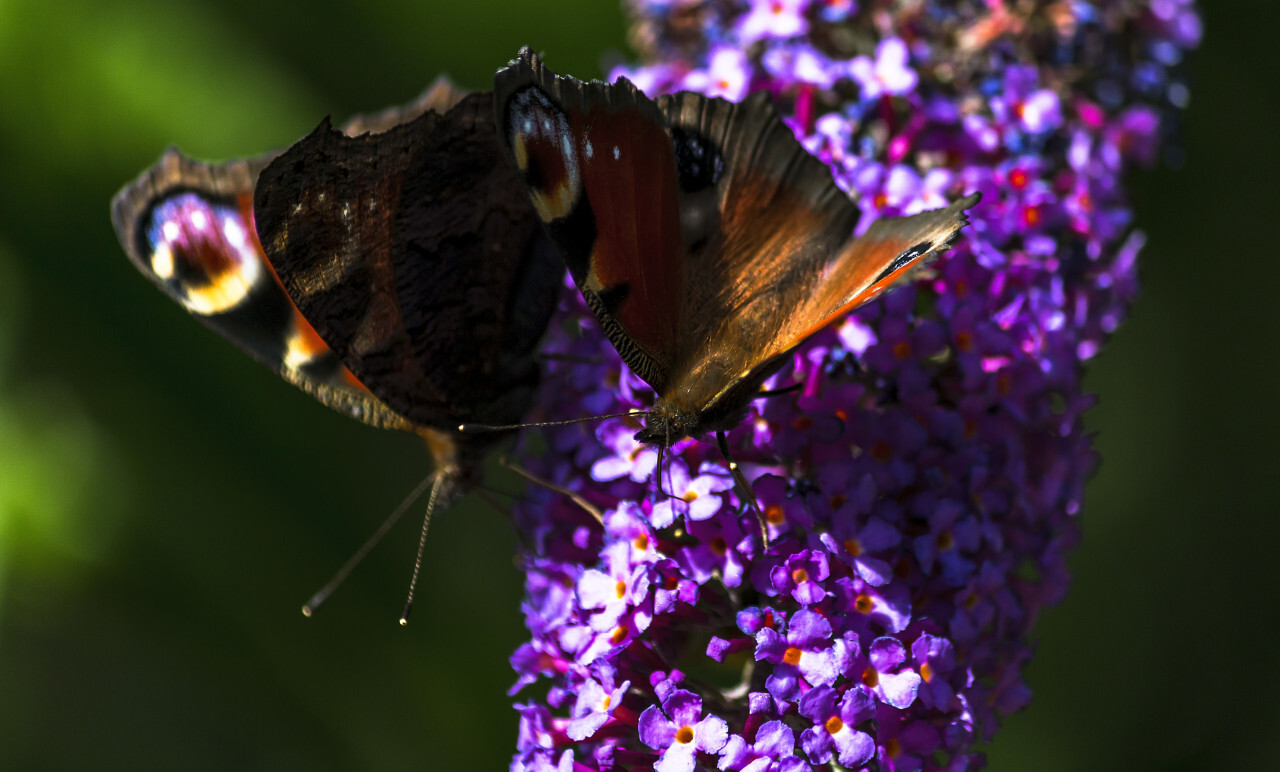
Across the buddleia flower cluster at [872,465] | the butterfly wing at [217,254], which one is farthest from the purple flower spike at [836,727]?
the butterfly wing at [217,254]

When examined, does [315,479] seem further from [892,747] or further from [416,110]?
[892,747]

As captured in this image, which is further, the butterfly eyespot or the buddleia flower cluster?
the butterfly eyespot

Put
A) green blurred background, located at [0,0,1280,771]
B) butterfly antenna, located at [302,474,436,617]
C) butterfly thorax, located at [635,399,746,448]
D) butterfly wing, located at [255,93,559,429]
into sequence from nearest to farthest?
butterfly thorax, located at [635,399,746,448] < butterfly wing, located at [255,93,559,429] < butterfly antenna, located at [302,474,436,617] < green blurred background, located at [0,0,1280,771]

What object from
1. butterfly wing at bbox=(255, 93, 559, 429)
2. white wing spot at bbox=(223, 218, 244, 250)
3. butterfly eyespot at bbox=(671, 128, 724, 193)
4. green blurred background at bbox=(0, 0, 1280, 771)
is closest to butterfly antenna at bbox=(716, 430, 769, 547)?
butterfly eyespot at bbox=(671, 128, 724, 193)

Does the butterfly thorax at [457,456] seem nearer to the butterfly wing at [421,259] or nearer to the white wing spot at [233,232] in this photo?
the butterfly wing at [421,259]

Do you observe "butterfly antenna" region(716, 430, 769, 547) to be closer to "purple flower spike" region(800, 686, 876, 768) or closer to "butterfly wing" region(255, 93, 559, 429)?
"purple flower spike" region(800, 686, 876, 768)
